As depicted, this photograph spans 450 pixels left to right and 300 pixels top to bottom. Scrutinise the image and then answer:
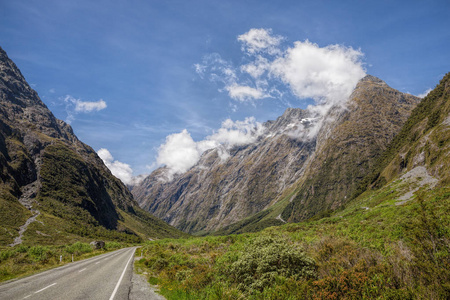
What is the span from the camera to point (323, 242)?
11609 mm

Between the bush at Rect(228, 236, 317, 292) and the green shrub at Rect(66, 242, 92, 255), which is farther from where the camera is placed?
the green shrub at Rect(66, 242, 92, 255)

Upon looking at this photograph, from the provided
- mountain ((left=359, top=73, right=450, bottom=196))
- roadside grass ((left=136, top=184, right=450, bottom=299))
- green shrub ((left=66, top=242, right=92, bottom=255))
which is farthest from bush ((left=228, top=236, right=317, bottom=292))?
mountain ((left=359, top=73, right=450, bottom=196))

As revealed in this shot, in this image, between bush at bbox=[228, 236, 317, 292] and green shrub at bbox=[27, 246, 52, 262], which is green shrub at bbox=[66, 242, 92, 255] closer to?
green shrub at bbox=[27, 246, 52, 262]

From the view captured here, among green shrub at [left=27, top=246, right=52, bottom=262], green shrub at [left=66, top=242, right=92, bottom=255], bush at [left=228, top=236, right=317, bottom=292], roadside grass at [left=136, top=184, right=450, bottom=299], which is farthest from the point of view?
green shrub at [left=66, top=242, right=92, bottom=255]

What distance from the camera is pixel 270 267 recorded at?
10.8 metres

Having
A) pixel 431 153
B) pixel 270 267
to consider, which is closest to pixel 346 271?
pixel 270 267

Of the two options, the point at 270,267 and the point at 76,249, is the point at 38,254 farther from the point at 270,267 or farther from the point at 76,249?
the point at 270,267

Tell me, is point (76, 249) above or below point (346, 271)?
below

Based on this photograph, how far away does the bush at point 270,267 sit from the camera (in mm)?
10102

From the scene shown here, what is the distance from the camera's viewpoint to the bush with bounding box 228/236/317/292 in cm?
1010

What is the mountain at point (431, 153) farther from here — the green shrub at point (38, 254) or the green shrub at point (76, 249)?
the green shrub at point (76, 249)

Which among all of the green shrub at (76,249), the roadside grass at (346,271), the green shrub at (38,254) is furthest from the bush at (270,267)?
the green shrub at (76,249)

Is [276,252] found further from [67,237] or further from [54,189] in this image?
[54,189]

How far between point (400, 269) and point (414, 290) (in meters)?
0.99
